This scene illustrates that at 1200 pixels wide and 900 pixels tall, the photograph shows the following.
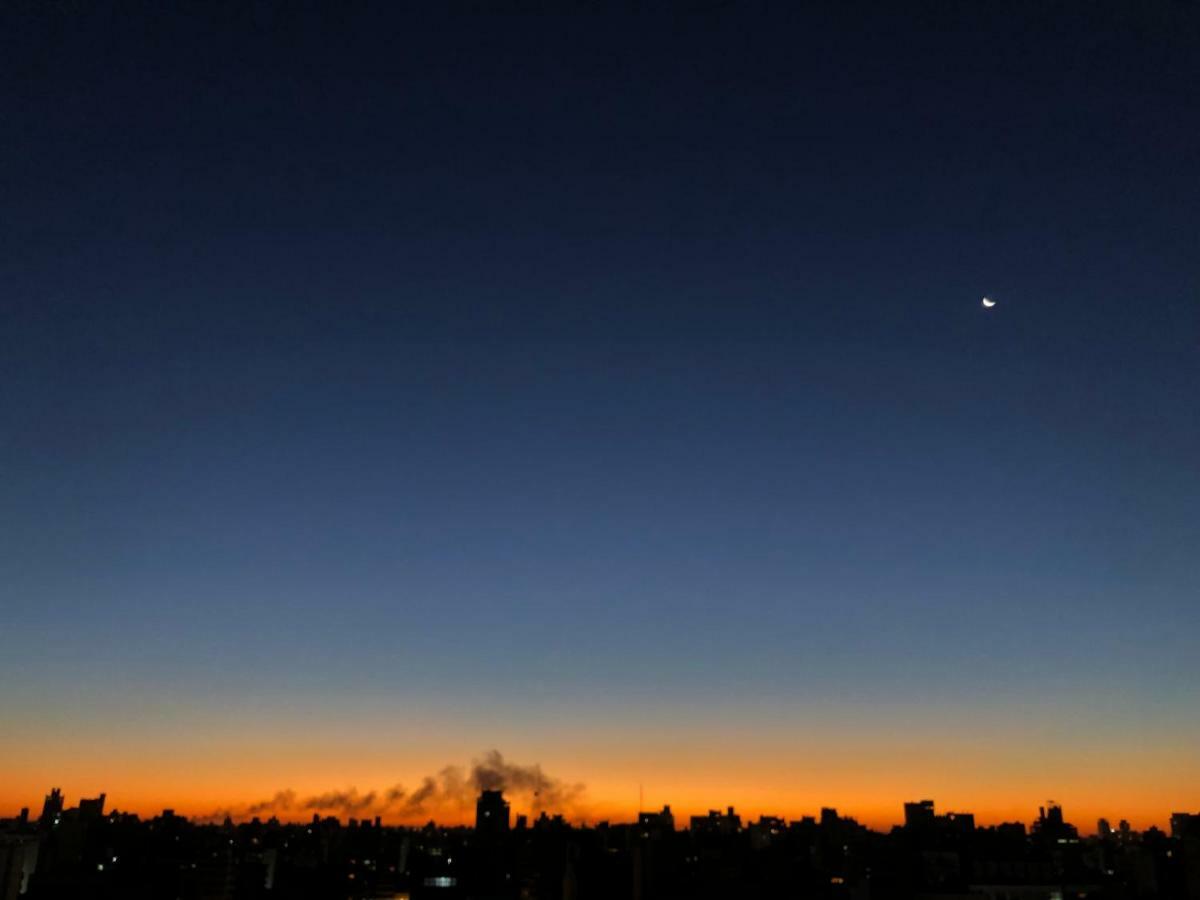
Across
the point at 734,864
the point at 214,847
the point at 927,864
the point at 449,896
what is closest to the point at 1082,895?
the point at 927,864

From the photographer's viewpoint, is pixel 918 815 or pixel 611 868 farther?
pixel 918 815

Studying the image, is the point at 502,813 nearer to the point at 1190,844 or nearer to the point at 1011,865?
the point at 1011,865

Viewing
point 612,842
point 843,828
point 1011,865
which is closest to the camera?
point 1011,865

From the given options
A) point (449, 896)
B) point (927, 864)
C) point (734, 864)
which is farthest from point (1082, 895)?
point (449, 896)

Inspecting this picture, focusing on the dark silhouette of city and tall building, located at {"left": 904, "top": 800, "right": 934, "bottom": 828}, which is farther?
tall building, located at {"left": 904, "top": 800, "right": 934, "bottom": 828}

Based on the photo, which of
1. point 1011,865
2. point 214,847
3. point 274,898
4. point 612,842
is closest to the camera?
point 274,898

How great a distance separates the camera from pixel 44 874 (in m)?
88.8

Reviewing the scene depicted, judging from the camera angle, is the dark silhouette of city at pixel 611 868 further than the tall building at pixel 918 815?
No

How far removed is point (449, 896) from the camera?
350 ft

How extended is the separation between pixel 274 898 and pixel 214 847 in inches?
1651

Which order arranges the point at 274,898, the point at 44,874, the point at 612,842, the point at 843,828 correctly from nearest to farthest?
1. the point at 44,874
2. the point at 274,898
3. the point at 612,842
4. the point at 843,828

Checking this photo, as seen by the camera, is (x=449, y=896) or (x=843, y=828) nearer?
(x=449, y=896)

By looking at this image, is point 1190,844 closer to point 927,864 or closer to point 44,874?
point 927,864

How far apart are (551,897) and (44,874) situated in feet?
147
